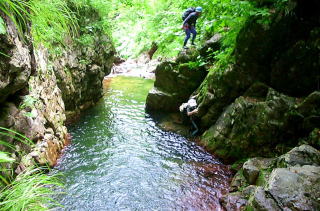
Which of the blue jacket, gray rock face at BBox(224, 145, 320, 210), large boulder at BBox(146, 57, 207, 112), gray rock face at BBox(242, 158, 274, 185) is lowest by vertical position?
gray rock face at BBox(242, 158, 274, 185)

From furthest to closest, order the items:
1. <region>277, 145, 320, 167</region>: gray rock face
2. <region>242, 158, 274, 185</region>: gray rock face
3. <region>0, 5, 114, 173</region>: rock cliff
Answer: <region>242, 158, 274, 185</region>: gray rock face, <region>277, 145, 320, 167</region>: gray rock face, <region>0, 5, 114, 173</region>: rock cliff

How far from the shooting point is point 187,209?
235 inches

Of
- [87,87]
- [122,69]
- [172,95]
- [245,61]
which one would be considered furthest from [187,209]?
[122,69]

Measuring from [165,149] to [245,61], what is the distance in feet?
15.1

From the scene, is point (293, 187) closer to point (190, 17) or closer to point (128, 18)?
point (190, 17)

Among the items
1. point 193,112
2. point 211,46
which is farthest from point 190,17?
point 193,112

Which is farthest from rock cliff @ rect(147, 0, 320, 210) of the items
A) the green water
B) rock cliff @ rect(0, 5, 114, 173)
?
rock cliff @ rect(0, 5, 114, 173)

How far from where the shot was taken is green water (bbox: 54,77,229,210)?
6.17 metres

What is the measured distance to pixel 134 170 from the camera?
7.57 m

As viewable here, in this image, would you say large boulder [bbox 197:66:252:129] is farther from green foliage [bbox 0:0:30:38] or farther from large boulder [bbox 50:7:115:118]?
green foliage [bbox 0:0:30:38]

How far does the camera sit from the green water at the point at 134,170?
6168mm

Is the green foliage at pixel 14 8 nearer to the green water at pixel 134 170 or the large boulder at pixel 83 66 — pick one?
the green water at pixel 134 170

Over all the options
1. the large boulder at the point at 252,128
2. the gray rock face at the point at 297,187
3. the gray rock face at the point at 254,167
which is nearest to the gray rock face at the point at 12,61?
the gray rock face at the point at 297,187

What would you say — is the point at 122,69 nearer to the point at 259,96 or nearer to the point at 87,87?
the point at 87,87
